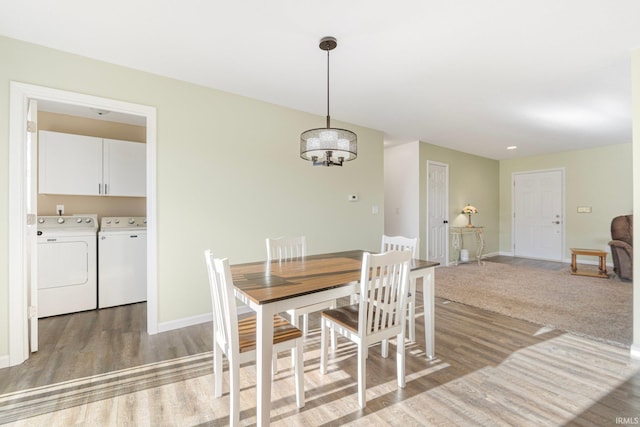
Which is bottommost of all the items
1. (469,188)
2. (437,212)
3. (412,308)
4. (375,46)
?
(412,308)

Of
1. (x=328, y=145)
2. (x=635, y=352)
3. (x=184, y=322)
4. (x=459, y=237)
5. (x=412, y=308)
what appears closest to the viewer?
(x=328, y=145)

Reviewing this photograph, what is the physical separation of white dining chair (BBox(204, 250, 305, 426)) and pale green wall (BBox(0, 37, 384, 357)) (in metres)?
1.35

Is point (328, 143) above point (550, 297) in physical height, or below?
above

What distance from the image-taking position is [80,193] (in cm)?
340

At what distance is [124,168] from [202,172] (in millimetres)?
1388

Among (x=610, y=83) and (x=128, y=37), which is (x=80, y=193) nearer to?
(x=128, y=37)

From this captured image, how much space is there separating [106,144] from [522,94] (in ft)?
15.7

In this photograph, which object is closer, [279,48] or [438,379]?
[438,379]

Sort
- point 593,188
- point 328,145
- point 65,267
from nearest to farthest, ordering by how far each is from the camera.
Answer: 1. point 328,145
2. point 65,267
3. point 593,188

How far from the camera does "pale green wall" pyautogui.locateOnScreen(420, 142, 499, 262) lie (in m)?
5.45

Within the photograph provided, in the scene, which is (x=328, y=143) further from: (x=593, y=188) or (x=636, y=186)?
(x=593, y=188)

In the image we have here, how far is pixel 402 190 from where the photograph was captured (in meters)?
5.66

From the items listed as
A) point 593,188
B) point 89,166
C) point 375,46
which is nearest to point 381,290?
point 375,46

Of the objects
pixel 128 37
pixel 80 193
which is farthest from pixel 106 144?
pixel 128 37
